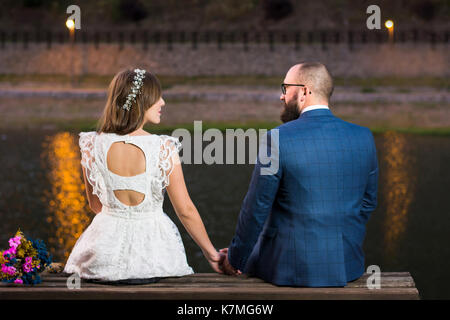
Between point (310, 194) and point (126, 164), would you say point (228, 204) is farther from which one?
point (310, 194)

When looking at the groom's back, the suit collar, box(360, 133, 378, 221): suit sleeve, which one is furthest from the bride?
box(360, 133, 378, 221): suit sleeve

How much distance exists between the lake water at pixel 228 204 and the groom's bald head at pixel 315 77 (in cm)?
421

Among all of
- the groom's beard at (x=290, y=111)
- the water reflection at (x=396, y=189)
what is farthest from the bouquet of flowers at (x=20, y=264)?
the water reflection at (x=396, y=189)

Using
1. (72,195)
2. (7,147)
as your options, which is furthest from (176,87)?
(72,195)

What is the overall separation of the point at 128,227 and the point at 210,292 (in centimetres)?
46

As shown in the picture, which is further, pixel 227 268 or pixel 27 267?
pixel 227 268

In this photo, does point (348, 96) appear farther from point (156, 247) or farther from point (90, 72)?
point (156, 247)

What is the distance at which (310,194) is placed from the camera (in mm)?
3186

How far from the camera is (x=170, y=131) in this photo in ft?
66.7

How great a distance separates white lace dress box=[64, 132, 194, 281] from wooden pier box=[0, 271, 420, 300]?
9 cm

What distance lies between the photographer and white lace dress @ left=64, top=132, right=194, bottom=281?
130 inches

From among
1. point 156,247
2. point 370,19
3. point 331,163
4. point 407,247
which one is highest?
point 370,19

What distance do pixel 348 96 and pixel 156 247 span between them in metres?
20.4

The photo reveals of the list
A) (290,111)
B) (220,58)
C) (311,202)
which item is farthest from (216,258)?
(220,58)
